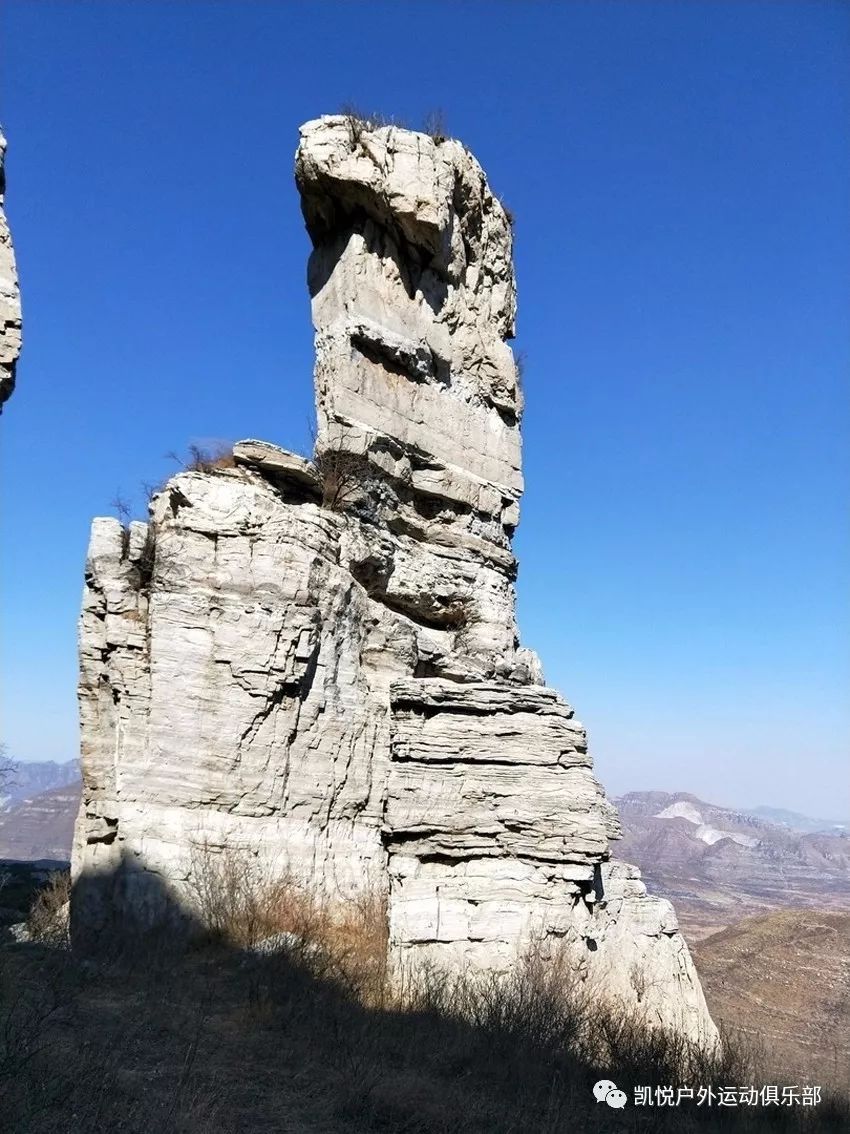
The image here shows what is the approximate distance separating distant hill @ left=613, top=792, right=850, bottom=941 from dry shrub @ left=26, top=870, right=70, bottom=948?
1518 inches

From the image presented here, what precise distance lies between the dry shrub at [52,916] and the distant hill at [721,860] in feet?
127

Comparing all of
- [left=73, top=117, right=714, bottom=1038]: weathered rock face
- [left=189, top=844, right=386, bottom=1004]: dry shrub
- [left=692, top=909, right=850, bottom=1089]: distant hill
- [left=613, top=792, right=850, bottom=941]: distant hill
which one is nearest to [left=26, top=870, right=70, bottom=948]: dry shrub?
[left=73, top=117, right=714, bottom=1038]: weathered rock face

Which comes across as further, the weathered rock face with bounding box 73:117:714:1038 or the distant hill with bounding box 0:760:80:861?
the distant hill with bounding box 0:760:80:861

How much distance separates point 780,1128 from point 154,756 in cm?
600

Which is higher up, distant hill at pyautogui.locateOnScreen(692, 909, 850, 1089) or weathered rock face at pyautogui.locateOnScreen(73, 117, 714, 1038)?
weathered rock face at pyautogui.locateOnScreen(73, 117, 714, 1038)

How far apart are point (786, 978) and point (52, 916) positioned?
68.8 feet

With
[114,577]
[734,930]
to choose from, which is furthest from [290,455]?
[734,930]

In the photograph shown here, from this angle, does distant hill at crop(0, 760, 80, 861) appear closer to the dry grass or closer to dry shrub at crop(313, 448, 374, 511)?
dry shrub at crop(313, 448, 374, 511)

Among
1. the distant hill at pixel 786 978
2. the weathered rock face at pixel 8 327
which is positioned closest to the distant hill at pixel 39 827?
the distant hill at pixel 786 978

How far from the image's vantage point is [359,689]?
30.3 feet

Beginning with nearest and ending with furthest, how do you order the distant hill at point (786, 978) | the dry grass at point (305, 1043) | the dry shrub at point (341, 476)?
the dry grass at point (305, 1043), the dry shrub at point (341, 476), the distant hill at point (786, 978)

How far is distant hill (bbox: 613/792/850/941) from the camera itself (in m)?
62.1

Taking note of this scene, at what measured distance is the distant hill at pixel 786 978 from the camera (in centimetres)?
1538

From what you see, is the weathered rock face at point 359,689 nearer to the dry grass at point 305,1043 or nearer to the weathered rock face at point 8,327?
the dry grass at point 305,1043
